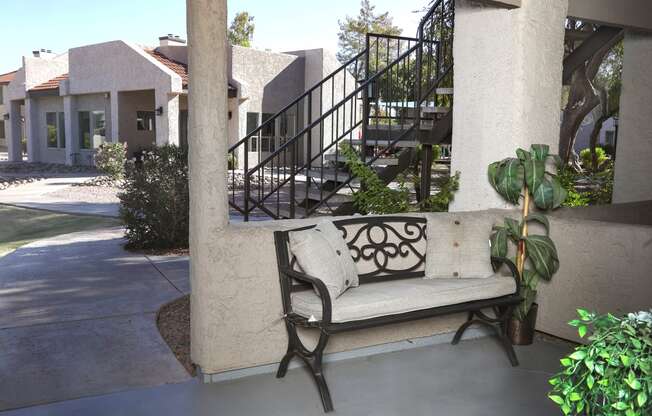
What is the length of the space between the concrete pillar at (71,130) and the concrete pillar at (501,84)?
20084 mm

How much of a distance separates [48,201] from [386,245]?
10.2m

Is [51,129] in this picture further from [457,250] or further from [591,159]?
[457,250]

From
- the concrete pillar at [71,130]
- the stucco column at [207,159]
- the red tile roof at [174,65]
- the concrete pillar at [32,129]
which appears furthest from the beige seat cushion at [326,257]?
the concrete pillar at [32,129]

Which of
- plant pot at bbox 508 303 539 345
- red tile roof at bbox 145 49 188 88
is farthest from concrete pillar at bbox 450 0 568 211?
red tile roof at bbox 145 49 188 88

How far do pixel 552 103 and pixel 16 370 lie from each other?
419 cm

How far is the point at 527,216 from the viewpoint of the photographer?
14.0 feet

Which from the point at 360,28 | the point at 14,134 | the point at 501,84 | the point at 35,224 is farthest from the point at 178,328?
the point at 360,28

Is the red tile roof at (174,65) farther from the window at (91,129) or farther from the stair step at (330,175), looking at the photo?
the stair step at (330,175)

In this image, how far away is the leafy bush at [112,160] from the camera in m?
15.9

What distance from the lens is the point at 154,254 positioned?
7129 millimetres

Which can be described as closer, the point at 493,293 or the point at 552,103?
the point at 493,293

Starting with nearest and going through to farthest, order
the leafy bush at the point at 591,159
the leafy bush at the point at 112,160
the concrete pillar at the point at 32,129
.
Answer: the leafy bush at the point at 112,160
the leafy bush at the point at 591,159
the concrete pillar at the point at 32,129

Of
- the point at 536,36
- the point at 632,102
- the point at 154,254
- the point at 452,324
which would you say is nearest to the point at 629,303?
the point at 452,324

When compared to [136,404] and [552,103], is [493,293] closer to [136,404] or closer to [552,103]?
[552,103]
